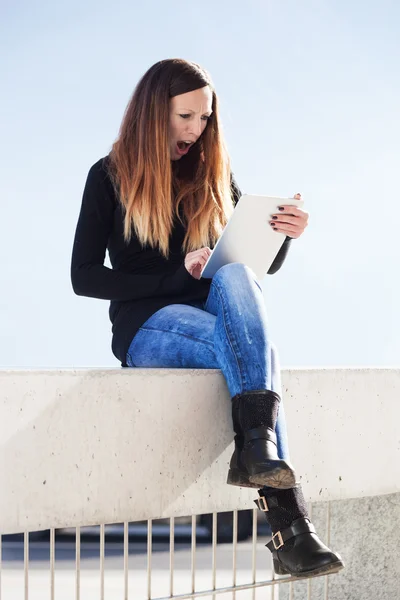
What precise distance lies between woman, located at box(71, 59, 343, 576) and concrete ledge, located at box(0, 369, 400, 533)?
0.12 meters

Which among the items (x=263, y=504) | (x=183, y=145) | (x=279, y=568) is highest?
(x=183, y=145)

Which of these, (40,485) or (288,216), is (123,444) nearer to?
(40,485)

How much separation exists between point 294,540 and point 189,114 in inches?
40.1

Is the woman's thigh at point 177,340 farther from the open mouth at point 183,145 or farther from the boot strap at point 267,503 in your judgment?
the open mouth at point 183,145

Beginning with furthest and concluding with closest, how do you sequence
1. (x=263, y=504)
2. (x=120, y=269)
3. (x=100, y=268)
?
(x=120, y=269) → (x=100, y=268) → (x=263, y=504)

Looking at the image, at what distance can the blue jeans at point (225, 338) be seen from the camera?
4.47 ft

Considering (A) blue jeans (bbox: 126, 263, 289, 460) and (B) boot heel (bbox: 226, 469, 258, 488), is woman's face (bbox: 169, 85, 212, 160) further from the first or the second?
(B) boot heel (bbox: 226, 469, 258, 488)

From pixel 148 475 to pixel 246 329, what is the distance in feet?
1.40

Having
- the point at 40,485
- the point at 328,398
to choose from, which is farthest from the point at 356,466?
the point at 40,485

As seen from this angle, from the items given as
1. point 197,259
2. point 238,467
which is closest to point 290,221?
point 197,259

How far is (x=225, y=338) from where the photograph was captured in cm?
140

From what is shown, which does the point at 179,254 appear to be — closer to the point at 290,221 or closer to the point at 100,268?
the point at 100,268

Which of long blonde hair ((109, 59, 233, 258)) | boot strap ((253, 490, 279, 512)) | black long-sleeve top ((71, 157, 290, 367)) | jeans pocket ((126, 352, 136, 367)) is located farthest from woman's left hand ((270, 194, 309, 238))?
boot strap ((253, 490, 279, 512))

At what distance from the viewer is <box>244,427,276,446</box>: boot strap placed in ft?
4.23
